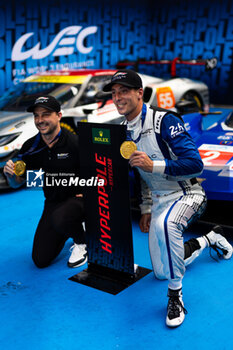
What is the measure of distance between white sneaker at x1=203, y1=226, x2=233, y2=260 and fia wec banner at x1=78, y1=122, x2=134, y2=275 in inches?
26.1

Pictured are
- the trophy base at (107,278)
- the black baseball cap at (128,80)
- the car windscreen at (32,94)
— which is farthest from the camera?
the car windscreen at (32,94)

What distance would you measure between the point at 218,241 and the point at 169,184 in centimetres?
72

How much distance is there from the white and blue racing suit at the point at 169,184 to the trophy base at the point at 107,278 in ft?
0.60

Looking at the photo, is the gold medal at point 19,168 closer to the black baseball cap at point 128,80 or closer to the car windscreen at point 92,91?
the black baseball cap at point 128,80

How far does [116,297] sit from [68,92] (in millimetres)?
3512

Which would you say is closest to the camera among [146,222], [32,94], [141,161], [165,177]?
[141,161]

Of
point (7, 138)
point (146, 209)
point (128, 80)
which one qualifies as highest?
point (128, 80)

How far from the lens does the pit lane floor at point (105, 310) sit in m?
2.31

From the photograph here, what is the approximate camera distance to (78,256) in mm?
3238

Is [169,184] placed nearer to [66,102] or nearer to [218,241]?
[218,241]

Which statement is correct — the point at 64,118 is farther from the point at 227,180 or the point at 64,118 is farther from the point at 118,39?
the point at 118,39

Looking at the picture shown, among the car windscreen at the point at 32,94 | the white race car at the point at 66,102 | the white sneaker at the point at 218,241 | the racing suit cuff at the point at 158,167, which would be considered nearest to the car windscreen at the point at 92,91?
the white race car at the point at 66,102

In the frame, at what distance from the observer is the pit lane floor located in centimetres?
231

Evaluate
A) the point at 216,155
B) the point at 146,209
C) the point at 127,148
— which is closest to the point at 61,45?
the point at 216,155
